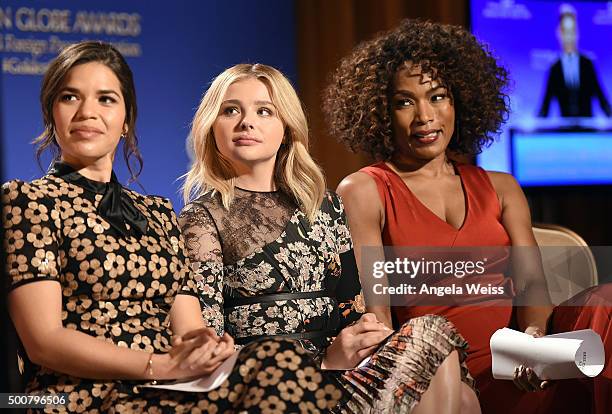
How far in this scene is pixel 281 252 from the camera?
273cm

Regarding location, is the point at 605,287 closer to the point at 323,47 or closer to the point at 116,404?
the point at 116,404

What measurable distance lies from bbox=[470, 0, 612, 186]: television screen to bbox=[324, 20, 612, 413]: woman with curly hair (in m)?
1.81

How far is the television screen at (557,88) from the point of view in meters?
5.25

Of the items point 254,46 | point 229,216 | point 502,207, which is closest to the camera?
point 229,216

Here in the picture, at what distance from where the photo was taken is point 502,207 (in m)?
3.36

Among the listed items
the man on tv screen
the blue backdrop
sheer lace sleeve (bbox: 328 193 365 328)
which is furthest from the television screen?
sheer lace sleeve (bbox: 328 193 365 328)

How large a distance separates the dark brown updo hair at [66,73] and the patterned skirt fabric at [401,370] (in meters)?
0.86

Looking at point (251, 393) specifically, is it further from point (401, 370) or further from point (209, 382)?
point (401, 370)

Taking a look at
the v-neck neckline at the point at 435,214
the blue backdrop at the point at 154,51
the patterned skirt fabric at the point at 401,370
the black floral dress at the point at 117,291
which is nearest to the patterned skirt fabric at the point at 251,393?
the black floral dress at the point at 117,291

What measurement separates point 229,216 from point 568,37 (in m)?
3.24

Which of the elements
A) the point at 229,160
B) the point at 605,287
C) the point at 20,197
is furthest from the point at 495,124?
the point at 20,197

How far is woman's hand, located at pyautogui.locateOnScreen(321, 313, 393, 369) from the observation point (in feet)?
8.26

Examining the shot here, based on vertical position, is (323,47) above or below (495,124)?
above

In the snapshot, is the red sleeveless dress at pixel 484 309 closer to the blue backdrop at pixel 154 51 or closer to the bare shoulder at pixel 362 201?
the bare shoulder at pixel 362 201
